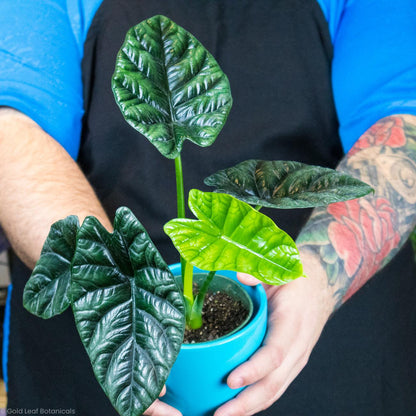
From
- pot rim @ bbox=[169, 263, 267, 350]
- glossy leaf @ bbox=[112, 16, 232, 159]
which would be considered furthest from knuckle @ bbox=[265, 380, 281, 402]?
glossy leaf @ bbox=[112, 16, 232, 159]

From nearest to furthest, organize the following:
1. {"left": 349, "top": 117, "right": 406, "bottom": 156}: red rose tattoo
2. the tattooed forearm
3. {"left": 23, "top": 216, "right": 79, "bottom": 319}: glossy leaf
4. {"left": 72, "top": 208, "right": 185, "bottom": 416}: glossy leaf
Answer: {"left": 72, "top": 208, "right": 185, "bottom": 416}: glossy leaf → {"left": 23, "top": 216, "right": 79, "bottom": 319}: glossy leaf → the tattooed forearm → {"left": 349, "top": 117, "right": 406, "bottom": 156}: red rose tattoo

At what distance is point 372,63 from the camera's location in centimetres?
92

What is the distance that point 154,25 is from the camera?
0.47m

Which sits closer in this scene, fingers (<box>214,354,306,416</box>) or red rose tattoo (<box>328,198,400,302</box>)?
fingers (<box>214,354,306,416</box>)

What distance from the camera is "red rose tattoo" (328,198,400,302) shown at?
781 millimetres

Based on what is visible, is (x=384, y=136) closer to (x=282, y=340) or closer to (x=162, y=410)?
(x=282, y=340)

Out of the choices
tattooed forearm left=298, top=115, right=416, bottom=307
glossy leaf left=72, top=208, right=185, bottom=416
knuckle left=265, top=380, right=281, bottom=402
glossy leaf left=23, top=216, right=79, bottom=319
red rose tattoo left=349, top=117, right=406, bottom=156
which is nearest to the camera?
glossy leaf left=72, top=208, right=185, bottom=416

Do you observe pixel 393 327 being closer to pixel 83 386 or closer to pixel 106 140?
pixel 83 386

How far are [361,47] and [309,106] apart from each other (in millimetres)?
159

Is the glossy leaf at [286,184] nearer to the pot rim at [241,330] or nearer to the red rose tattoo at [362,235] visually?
the pot rim at [241,330]

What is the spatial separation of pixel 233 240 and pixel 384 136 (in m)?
0.59

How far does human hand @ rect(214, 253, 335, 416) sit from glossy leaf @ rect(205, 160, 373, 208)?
0.10 meters

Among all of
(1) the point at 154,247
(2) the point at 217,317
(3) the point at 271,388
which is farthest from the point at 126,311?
(3) the point at 271,388

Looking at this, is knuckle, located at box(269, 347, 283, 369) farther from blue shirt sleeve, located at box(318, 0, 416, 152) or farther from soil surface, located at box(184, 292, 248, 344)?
blue shirt sleeve, located at box(318, 0, 416, 152)
